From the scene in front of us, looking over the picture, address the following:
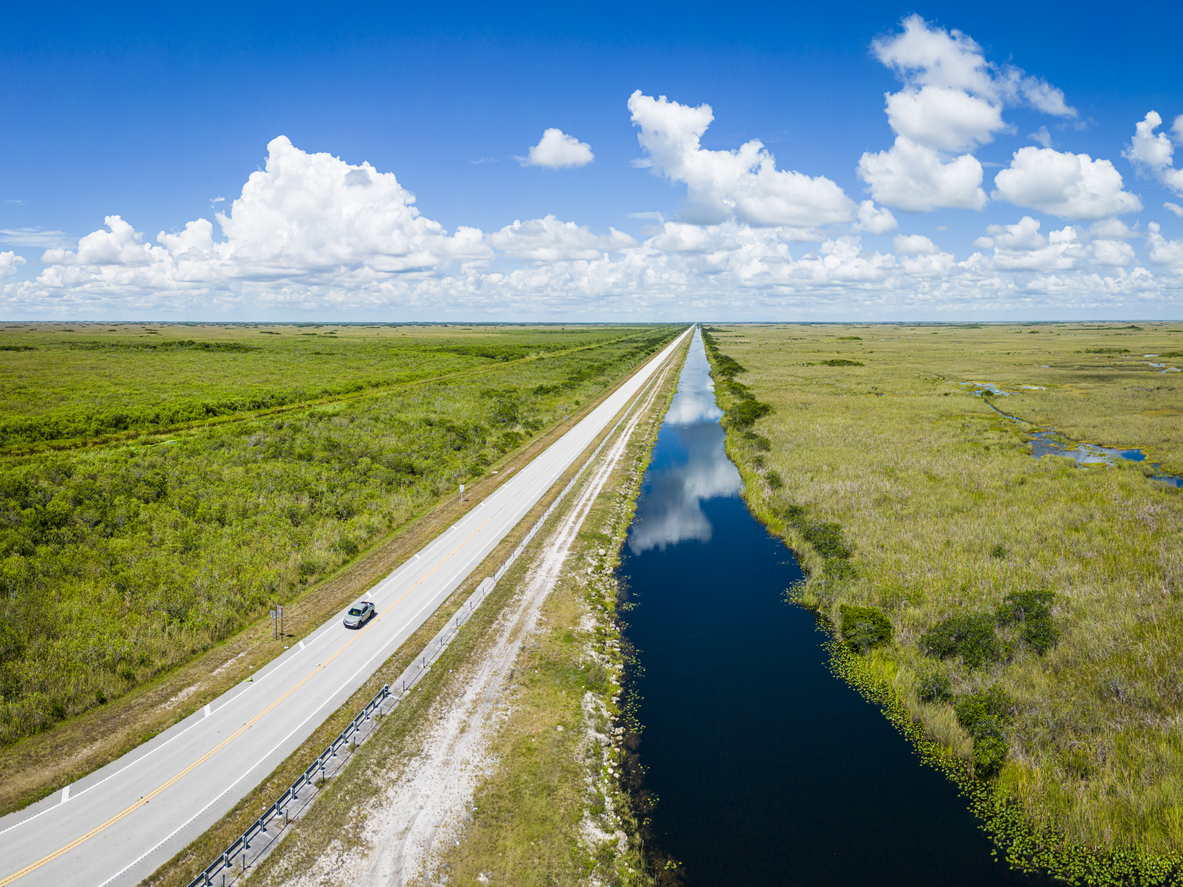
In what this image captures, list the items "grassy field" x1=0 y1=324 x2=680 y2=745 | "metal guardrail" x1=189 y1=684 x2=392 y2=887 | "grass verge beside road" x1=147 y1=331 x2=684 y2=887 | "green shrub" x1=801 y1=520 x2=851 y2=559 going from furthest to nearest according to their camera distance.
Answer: "green shrub" x1=801 y1=520 x2=851 y2=559, "grassy field" x1=0 y1=324 x2=680 y2=745, "grass verge beside road" x1=147 y1=331 x2=684 y2=887, "metal guardrail" x1=189 y1=684 x2=392 y2=887

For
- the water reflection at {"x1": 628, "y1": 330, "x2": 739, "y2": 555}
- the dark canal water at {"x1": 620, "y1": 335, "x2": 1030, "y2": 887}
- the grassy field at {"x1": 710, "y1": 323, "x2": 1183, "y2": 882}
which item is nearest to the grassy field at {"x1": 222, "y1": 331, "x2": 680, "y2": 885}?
the dark canal water at {"x1": 620, "y1": 335, "x2": 1030, "y2": 887}

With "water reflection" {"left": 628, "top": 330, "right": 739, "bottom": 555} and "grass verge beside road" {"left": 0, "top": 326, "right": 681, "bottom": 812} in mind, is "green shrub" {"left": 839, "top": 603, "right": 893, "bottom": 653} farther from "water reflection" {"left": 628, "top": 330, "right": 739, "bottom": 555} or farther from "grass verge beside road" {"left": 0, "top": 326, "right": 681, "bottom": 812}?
"grass verge beside road" {"left": 0, "top": 326, "right": 681, "bottom": 812}

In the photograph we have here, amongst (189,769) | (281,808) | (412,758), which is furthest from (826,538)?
(189,769)

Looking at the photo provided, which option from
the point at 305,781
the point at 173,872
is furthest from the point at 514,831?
the point at 173,872

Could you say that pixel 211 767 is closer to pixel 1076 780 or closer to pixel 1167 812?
pixel 1076 780

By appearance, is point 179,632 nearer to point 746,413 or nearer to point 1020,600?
point 1020,600

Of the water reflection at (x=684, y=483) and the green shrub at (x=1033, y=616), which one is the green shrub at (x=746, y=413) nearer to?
the water reflection at (x=684, y=483)

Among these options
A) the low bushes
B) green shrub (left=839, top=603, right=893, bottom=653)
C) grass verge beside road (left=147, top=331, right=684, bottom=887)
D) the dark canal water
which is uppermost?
the low bushes

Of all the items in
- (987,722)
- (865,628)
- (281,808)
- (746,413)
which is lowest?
(281,808)
